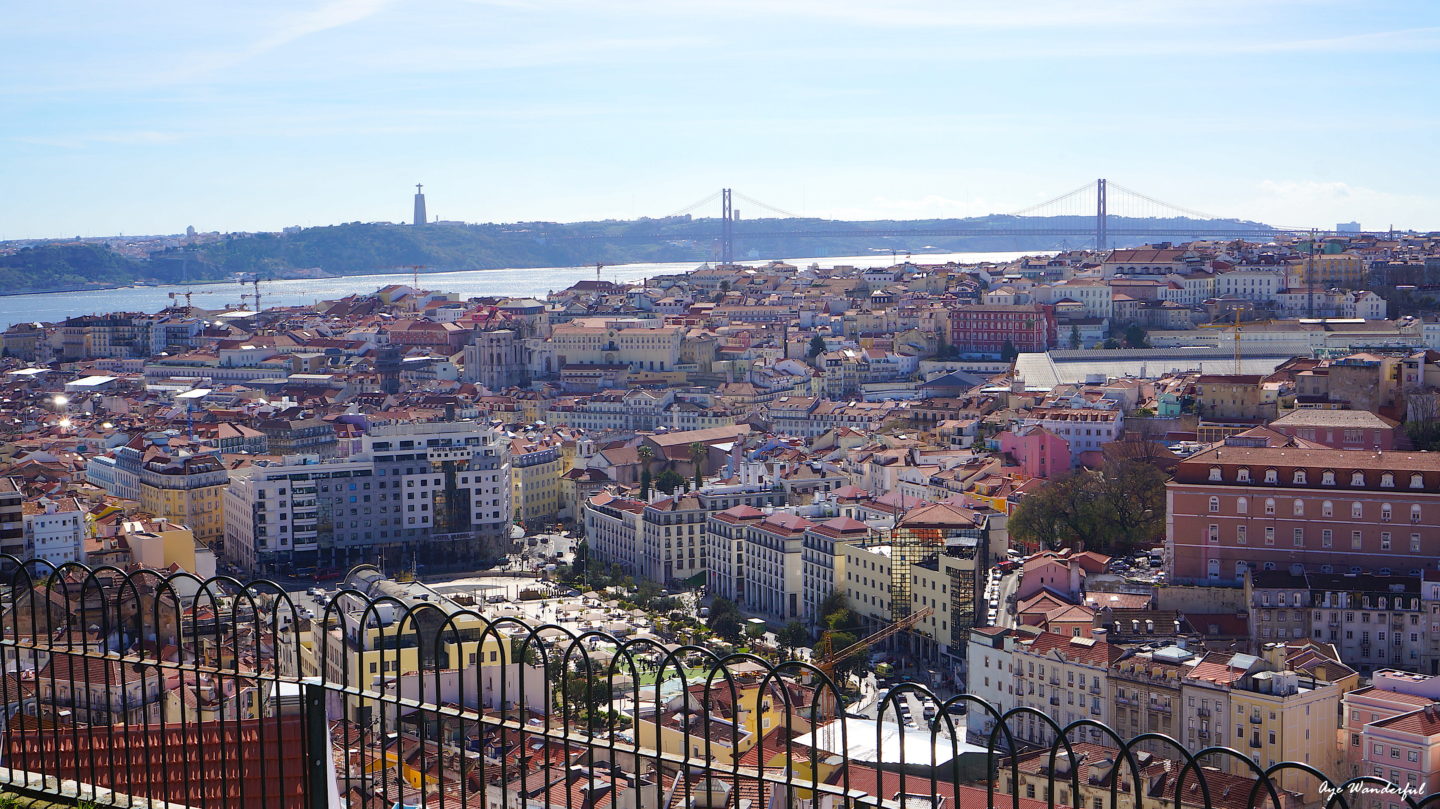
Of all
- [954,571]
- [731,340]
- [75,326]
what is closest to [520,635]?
[954,571]

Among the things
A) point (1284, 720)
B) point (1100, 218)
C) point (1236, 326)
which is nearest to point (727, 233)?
point (1100, 218)

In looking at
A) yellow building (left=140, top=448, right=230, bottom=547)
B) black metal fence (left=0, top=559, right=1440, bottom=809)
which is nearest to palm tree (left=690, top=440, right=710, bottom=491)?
yellow building (left=140, top=448, right=230, bottom=547)

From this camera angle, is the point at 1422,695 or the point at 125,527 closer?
the point at 1422,695

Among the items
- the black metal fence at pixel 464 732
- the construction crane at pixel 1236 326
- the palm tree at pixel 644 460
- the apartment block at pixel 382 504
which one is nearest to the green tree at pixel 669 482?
the palm tree at pixel 644 460

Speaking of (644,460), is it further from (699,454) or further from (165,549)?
(165,549)

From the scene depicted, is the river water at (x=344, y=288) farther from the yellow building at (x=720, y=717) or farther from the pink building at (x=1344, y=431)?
the yellow building at (x=720, y=717)

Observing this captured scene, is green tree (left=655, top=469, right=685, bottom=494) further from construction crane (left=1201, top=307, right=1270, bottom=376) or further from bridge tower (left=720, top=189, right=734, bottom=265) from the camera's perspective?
bridge tower (left=720, top=189, right=734, bottom=265)

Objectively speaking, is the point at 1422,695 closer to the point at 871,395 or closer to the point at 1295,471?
the point at 1295,471
